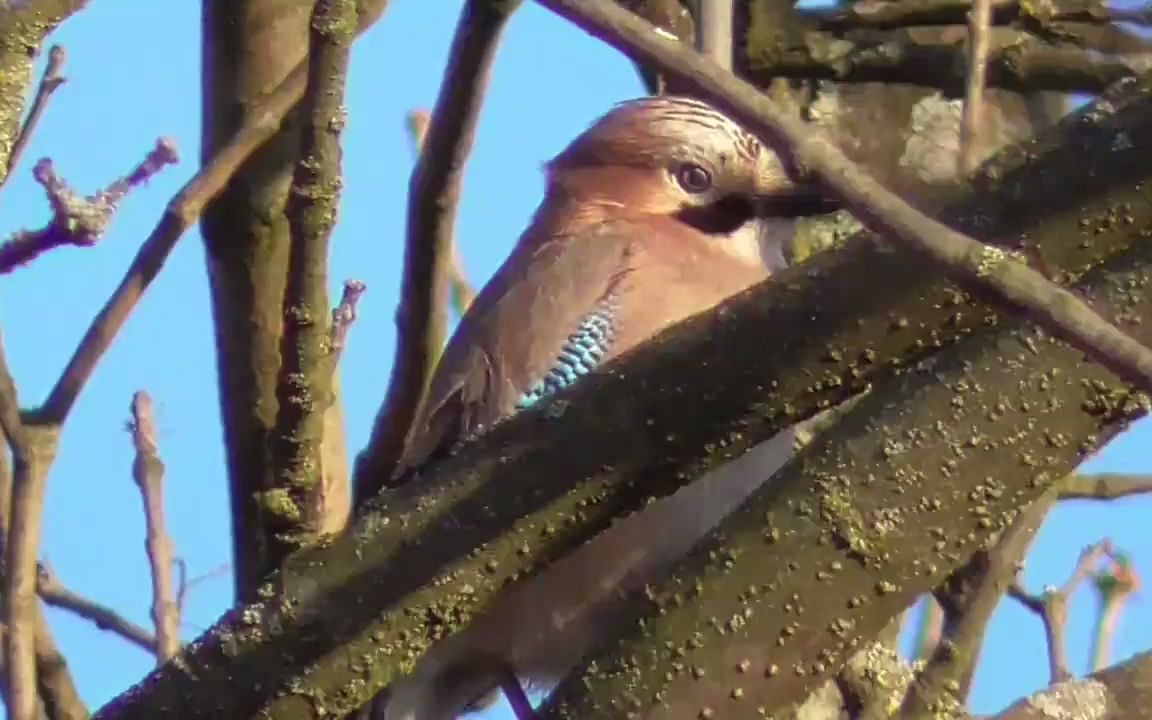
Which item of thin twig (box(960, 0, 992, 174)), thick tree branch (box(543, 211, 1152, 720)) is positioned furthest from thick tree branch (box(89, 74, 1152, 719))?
thin twig (box(960, 0, 992, 174))

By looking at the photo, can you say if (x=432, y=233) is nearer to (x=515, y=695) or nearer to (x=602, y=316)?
(x=602, y=316)

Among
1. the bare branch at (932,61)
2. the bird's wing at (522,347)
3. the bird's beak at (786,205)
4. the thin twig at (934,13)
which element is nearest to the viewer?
the bird's wing at (522,347)

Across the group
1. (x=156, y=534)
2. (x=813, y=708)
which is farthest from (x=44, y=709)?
(x=813, y=708)

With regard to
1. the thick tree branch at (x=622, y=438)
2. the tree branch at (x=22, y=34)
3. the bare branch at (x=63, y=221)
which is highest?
the tree branch at (x=22, y=34)

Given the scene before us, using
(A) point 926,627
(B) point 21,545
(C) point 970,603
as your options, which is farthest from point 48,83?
(A) point 926,627

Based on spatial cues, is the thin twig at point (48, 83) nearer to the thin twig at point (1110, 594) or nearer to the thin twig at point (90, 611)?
the thin twig at point (90, 611)

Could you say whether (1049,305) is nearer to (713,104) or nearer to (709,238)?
(713,104)

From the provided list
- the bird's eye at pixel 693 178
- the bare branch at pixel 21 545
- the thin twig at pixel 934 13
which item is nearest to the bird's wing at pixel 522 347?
the bird's eye at pixel 693 178

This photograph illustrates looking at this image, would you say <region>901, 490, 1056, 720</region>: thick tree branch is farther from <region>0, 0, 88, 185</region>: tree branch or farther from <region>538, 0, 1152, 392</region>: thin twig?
<region>0, 0, 88, 185</region>: tree branch
